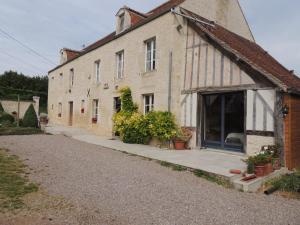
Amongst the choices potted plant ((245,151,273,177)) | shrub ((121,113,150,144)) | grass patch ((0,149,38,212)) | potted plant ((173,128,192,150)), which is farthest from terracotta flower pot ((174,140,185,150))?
grass patch ((0,149,38,212))

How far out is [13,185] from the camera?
16.7 ft

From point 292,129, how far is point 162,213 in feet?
17.6

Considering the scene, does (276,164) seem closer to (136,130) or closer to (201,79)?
(201,79)

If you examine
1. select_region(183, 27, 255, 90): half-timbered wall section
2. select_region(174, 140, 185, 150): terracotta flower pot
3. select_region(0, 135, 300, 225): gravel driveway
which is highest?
select_region(183, 27, 255, 90): half-timbered wall section

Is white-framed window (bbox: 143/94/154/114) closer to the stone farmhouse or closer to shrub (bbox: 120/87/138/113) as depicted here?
the stone farmhouse

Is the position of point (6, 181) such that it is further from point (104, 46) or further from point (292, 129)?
point (104, 46)

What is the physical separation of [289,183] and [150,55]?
856 cm

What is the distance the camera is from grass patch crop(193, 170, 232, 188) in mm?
5942

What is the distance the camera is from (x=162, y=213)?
406 centimetres

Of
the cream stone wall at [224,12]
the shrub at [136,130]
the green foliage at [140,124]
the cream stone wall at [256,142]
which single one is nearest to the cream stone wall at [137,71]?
the cream stone wall at [224,12]

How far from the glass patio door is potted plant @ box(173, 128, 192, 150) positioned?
1.99 ft

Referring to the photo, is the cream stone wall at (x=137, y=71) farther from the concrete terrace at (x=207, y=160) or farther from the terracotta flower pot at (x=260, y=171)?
the terracotta flower pot at (x=260, y=171)

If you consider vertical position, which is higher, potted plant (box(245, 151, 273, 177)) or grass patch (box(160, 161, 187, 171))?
potted plant (box(245, 151, 273, 177))

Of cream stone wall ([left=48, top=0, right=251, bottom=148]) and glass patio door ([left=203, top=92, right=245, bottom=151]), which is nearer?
glass patio door ([left=203, top=92, right=245, bottom=151])
